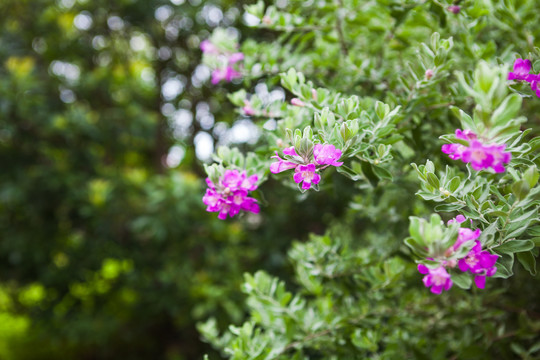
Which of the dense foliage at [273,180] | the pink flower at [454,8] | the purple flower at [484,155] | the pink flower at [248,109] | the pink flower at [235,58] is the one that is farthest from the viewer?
the pink flower at [235,58]

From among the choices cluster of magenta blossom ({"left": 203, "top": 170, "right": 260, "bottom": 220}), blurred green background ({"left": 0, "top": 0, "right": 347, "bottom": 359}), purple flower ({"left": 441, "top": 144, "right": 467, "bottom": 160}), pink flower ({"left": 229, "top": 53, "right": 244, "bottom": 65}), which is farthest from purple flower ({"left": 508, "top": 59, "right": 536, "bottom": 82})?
blurred green background ({"left": 0, "top": 0, "right": 347, "bottom": 359})

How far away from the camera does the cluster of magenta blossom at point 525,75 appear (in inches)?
42.6

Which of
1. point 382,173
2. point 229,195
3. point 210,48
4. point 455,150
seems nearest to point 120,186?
point 210,48

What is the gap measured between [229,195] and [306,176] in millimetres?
266

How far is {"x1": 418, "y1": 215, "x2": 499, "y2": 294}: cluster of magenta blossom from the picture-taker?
875 mm

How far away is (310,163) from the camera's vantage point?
996 millimetres

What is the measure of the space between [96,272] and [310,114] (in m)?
3.37

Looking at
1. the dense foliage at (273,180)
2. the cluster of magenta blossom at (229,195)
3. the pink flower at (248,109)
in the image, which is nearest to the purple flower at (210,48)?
the dense foliage at (273,180)

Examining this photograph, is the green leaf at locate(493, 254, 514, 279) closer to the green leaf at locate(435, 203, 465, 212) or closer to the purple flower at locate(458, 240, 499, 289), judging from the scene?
the purple flower at locate(458, 240, 499, 289)

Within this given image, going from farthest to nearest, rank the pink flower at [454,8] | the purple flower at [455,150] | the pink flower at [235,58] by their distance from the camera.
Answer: the pink flower at [235,58], the pink flower at [454,8], the purple flower at [455,150]

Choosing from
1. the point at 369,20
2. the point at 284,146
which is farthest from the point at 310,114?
the point at 369,20

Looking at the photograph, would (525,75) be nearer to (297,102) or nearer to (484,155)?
(484,155)

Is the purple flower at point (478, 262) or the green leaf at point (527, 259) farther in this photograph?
the green leaf at point (527, 259)

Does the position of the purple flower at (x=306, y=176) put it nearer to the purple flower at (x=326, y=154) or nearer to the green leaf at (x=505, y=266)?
the purple flower at (x=326, y=154)
